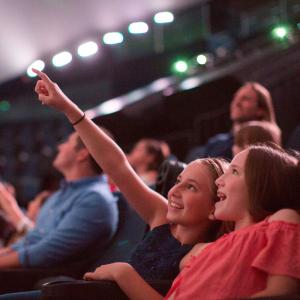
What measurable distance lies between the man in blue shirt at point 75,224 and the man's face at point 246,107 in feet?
2.74

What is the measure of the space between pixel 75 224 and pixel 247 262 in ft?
4.38

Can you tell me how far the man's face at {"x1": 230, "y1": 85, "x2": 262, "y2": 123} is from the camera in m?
3.40

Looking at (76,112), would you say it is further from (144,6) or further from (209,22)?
(209,22)

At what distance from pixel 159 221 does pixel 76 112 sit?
39 cm

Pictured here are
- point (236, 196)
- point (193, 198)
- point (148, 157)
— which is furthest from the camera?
point (148, 157)

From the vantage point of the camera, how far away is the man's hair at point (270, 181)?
1.61m

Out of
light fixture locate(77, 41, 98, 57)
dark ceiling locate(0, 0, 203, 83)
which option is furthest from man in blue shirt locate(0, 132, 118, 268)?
light fixture locate(77, 41, 98, 57)

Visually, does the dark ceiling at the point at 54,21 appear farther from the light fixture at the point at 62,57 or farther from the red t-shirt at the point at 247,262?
the red t-shirt at the point at 247,262

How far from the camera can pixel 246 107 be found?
3.41m

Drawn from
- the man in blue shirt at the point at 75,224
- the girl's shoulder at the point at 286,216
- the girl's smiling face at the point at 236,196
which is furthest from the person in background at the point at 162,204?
the man in blue shirt at the point at 75,224

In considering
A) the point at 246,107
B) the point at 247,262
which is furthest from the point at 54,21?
the point at 247,262

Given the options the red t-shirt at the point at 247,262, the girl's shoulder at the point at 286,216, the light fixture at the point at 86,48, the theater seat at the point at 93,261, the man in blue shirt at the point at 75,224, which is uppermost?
the light fixture at the point at 86,48

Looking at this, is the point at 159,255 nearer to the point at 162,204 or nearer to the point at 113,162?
the point at 162,204

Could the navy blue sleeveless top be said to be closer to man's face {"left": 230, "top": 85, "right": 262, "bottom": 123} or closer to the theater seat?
the theater seat
